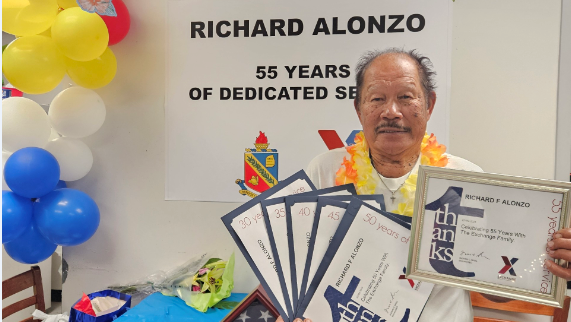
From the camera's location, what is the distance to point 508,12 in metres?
1.97

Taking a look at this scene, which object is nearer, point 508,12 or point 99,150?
point 508,12

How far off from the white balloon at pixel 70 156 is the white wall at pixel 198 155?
0.20 meters

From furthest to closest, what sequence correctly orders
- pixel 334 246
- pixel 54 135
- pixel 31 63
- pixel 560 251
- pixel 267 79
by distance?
pixel 54 135, pixel 267 79, pixel 31 63, pixel 334 246, pixel 560 251

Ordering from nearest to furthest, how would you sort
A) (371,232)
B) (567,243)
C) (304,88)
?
(567,243)
(371,232)
(304,88)

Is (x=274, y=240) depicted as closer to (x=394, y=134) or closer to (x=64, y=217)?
(x=394, y=134)

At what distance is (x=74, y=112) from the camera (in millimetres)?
2053

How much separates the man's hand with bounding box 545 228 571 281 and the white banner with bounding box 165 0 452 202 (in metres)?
0.91

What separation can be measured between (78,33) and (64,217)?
849 mm

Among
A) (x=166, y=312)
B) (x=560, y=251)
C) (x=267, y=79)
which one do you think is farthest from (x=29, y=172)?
(x=560, y=251)

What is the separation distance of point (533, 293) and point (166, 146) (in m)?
1.83

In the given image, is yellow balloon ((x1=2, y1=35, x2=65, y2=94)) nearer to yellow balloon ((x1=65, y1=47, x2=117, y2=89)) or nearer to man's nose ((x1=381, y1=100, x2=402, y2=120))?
yellow balloon ((x1=65, y1=47, x2=117, y2=89))

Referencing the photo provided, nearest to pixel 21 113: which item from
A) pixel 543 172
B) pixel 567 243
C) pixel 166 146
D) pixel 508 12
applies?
pixel 166 146

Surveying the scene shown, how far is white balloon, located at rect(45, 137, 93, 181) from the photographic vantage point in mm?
2105

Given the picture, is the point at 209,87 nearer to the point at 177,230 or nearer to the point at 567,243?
the point at 177,230
